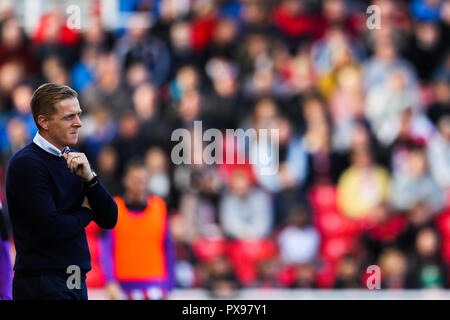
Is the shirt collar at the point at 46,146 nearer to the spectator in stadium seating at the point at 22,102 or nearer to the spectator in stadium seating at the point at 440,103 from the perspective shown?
the spectator in stadium seating at the point at 22,102

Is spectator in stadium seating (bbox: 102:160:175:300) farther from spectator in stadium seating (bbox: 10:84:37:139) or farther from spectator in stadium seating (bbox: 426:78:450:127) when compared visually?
spectator in stadium seating (bbox: 426:78:450:127)

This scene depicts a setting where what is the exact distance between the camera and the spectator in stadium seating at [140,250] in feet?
Answer: 23.2

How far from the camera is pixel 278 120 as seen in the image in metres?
10.9

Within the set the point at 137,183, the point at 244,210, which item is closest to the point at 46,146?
the point at 137,183

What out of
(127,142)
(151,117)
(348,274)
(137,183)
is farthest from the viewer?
(151,117)

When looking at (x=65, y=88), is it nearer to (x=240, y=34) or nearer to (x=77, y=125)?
(x=77, y=125)

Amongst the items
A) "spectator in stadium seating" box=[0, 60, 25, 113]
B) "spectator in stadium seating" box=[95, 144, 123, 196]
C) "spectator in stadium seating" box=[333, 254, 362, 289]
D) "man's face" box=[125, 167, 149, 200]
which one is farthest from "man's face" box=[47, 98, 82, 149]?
"spectator in stadium seating" box=[0, 60, 25, 113]

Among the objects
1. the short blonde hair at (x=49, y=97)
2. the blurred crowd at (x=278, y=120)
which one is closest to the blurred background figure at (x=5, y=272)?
the short blonde hair at (x=49, y=97)

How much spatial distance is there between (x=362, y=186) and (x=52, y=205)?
6717 mm

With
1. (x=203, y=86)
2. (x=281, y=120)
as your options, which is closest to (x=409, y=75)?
(x=281, y=120)

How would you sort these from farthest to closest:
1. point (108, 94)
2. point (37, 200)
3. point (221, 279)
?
point (108, 94)
point (221, 279)
point (37, 200)

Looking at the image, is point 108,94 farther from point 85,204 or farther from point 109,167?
point 85,204

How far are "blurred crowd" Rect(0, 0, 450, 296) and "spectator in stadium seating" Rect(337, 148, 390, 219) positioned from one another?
0.01 meters
